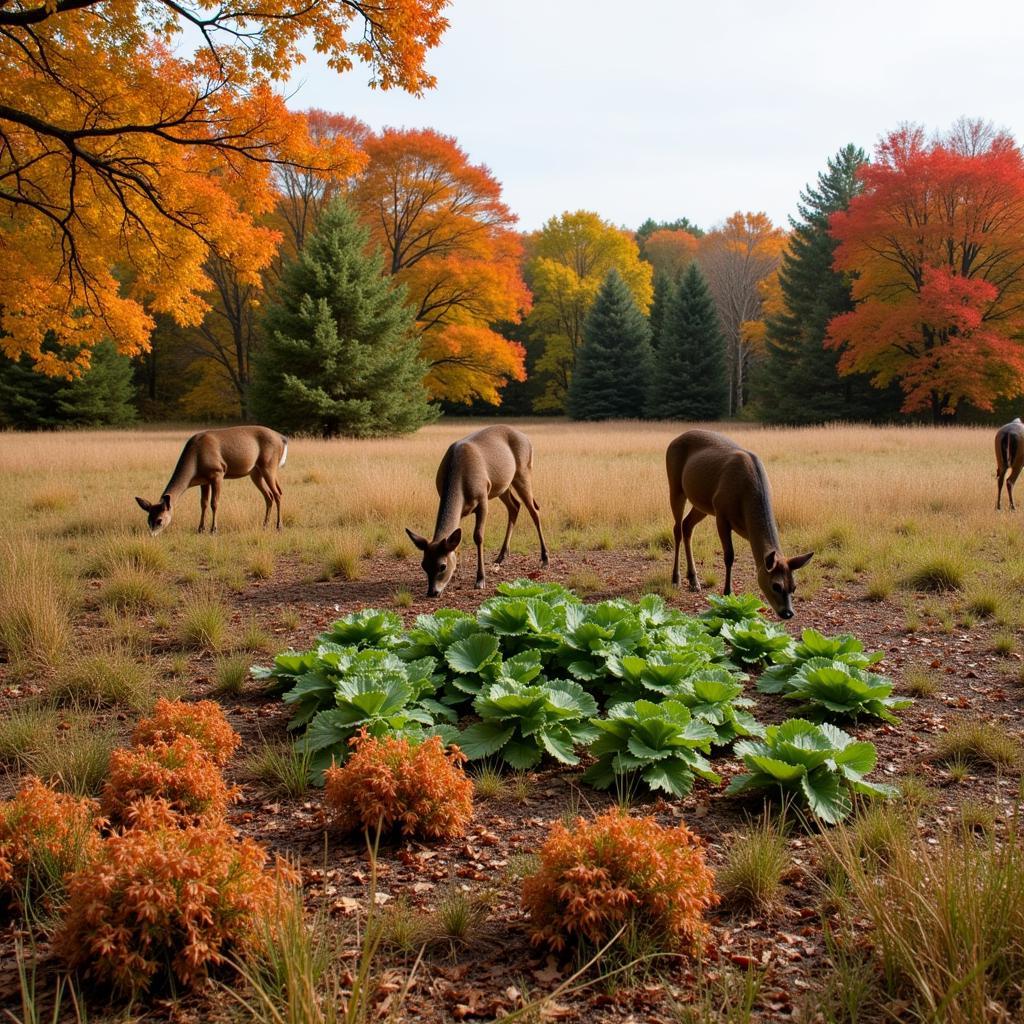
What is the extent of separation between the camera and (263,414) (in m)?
27.5

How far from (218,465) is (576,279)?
41603mm

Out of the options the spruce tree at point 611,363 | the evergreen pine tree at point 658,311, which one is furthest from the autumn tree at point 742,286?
the spruce tree at point 611,363

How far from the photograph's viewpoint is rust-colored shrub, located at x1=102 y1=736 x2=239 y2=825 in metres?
3.39

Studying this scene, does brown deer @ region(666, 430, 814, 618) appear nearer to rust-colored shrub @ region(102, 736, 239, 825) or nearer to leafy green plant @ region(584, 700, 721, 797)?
leafy green plant @ region(584, 700, 721, 797)

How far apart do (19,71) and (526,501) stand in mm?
8059

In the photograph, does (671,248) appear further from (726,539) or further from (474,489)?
(726,539)

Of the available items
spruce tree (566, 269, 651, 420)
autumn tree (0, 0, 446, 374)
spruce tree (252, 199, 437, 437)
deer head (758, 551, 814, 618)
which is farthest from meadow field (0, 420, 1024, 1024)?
spruce tree (566, 269, 651, 420)

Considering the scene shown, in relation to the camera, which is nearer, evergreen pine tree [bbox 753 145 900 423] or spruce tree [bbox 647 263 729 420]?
evergreen pine tree [bbox 753 145 900 423]

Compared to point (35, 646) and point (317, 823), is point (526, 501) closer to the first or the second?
point (35, 646)

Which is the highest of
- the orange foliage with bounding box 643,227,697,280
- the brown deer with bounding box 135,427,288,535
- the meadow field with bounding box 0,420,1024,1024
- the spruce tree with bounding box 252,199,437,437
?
the orange foliage with bounding box 643,227,697,280

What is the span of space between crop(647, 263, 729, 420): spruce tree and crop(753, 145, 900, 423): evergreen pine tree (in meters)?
2.75

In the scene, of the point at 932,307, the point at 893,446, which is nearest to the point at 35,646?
the point at 893,446

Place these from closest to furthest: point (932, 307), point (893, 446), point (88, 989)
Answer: point (88, 989) < point (893, 446) < point (932, 307)

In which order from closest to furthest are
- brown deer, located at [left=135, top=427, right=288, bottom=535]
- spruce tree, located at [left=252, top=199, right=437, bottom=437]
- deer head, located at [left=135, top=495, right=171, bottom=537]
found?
1. deer head, located at [left=135, top=495, right=171, bottom=537]
2. brown deer, located at [left=135, top=427, right=288, bottom=535]
3. spruce tree, located at [left=252, top=199, right=437, bottom=437]
